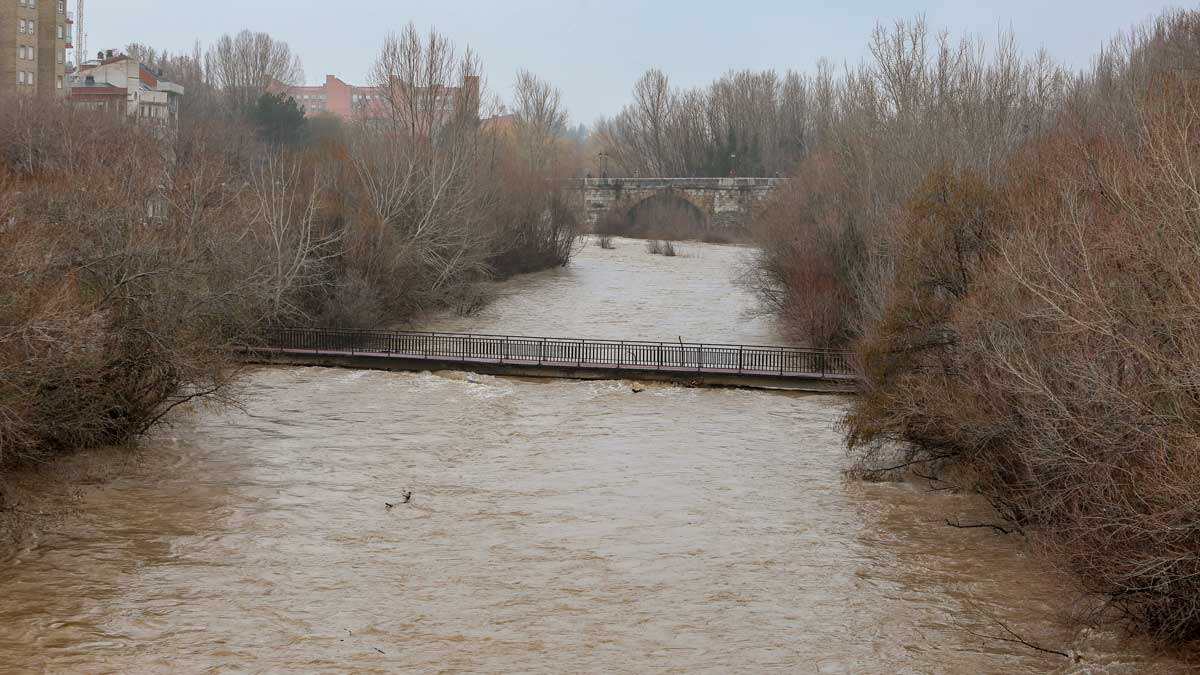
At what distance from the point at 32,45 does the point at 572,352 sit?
52231mm

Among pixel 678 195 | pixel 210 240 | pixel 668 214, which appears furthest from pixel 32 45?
pixel 210 240

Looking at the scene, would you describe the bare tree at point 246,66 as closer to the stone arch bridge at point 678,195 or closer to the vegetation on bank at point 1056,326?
the stone arch bridge at point 678,195

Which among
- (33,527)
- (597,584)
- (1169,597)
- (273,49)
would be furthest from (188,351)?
(273,49)

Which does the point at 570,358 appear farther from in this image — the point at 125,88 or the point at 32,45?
the point at 125,88

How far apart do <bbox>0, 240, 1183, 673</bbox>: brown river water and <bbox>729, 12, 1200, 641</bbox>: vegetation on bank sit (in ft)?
3.45

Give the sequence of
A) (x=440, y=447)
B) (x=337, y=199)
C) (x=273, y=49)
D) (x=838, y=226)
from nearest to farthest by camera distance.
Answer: (x=440, y=447), (x=838, y=226), (x=337, y=199), (x=273, y=49)

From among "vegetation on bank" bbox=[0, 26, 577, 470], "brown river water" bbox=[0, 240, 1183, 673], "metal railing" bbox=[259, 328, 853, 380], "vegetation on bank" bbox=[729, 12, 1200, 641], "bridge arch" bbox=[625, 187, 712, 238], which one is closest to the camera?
"vegetation on bank" bbox=[729, 12, 1200, 641]

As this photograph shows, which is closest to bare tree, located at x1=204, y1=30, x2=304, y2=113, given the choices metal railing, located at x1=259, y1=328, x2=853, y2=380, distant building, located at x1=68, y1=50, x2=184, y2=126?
distant building, located at x1=68, y1=50, x2=184, y2=126

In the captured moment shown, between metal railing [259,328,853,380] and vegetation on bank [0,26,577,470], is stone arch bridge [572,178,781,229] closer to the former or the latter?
vegetation on bank [0,26,577,470]

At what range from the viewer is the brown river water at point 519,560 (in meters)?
13.5

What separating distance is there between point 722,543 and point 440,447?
7.24 m

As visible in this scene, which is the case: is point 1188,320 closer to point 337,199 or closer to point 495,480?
point 495,480

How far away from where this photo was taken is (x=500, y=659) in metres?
13.3

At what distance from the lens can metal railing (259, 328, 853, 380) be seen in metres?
30.1
